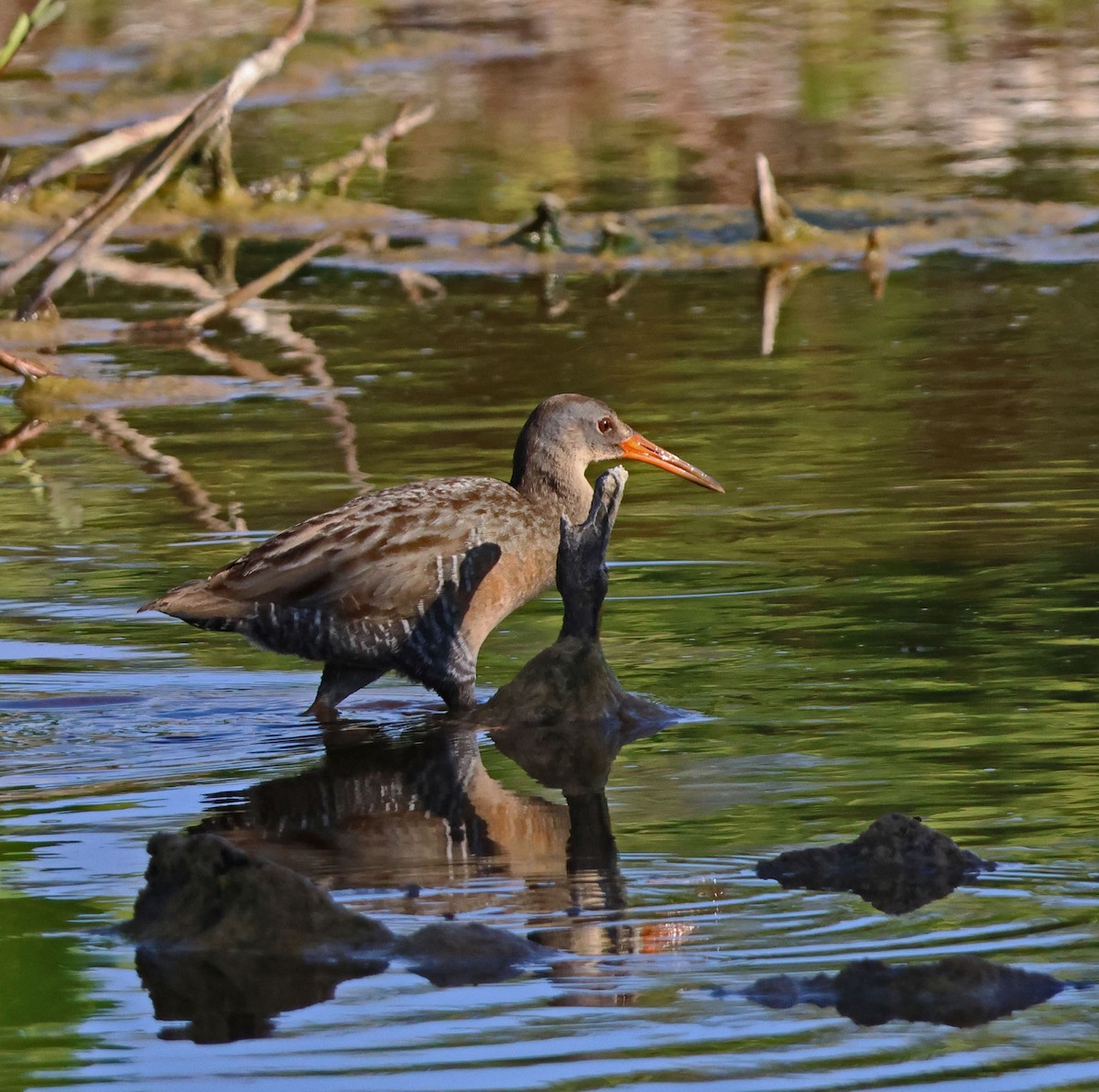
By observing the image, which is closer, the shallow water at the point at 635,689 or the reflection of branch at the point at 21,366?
the shallow water at the point at 635,689

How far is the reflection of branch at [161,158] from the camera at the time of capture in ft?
38.3

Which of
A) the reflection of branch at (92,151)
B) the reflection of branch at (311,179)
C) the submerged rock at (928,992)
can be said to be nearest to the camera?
the submerged rock at (928,992)

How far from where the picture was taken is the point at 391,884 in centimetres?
580

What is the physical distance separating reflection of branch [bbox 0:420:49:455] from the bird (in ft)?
14.5

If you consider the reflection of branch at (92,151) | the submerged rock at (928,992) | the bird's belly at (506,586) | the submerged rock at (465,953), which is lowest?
the bird's belly at (506,586)

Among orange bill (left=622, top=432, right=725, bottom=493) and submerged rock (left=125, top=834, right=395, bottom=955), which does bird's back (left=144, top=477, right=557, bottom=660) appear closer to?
orange bill (left=622, top=432, right=725, bottom=493)

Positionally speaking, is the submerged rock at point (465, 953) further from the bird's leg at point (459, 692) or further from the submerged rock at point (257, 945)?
the bird's leg at point (459, 692)

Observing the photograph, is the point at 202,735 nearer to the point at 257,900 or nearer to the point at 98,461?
the point at 257,900

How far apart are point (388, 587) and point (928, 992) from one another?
11.5 ft

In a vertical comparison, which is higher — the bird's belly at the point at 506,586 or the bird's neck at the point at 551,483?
the bird's neck at the point at 551,483

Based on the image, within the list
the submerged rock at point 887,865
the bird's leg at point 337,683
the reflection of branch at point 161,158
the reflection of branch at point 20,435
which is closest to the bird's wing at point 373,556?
the bird's leg at point 337,683

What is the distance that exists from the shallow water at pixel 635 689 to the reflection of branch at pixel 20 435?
87mm

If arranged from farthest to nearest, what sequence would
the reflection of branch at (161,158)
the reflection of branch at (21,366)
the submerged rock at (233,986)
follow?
the reflection of branch at (21,366) < the reflection of branch at (161,158) < the submerged rock at (233,986)

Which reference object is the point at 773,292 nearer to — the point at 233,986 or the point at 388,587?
the point at 388,587
